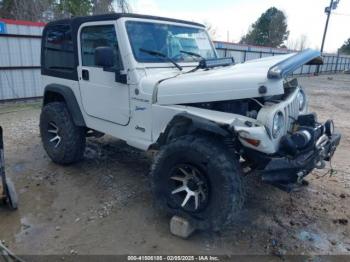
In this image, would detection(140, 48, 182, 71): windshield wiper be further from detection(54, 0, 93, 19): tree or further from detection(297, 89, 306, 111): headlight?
detection(54, 0, 93, 19): tree

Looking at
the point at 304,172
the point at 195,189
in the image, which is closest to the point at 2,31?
the point at 195,189

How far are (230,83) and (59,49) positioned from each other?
2967 millimetres

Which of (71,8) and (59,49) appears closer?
(59,49)

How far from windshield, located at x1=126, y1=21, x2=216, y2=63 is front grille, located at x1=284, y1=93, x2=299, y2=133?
1448 millimetres

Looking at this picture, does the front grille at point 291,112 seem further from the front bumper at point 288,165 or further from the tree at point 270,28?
the tree at point 270,28

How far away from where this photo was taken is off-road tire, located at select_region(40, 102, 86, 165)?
469cm

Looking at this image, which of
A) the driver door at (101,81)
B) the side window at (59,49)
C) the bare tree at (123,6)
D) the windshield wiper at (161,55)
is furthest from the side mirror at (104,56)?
the bare tree at (123,6)

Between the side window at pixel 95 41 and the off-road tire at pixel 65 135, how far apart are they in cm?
91

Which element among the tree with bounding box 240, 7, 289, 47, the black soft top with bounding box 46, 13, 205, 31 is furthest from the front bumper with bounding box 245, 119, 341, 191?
the tree with bounding box 240, 7, 289, 47

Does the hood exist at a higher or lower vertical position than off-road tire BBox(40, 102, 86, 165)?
higher

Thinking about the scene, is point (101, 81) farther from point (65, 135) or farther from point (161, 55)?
point (65, 135)

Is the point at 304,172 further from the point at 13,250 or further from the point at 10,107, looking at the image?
the point at 10,107

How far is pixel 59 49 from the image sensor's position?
4.74m

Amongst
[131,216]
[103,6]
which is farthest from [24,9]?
[131,216]
